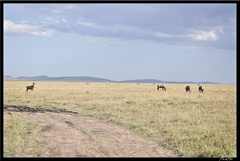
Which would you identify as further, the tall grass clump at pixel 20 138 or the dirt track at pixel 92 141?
the dirt track at pixel 92 141

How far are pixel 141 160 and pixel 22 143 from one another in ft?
14.4

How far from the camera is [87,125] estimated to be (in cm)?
1714

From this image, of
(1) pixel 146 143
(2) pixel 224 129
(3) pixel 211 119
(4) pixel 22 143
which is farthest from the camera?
(3) pixel 211 119

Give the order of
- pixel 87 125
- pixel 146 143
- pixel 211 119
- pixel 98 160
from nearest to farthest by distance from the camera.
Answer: pixel 98 160, pixel 146 143, pixel 87 125, pixel 211 119

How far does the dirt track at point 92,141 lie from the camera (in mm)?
11664

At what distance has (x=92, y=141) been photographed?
13273 mm

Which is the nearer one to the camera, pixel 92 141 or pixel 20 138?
pixel 20 138

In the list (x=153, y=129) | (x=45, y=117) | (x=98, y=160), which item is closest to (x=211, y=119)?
(x=153, y=129)

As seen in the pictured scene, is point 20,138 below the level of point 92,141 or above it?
above

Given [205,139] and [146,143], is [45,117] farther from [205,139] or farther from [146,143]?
[205,139]

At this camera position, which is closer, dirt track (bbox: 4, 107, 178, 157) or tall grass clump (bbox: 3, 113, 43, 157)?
tall grass clump (bbox: 3, 113, 43, 157)

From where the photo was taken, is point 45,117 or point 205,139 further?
point 45,117

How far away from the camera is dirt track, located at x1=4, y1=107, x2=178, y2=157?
11.7 meters

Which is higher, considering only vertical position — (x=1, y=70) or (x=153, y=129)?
(x=1, y=70)
